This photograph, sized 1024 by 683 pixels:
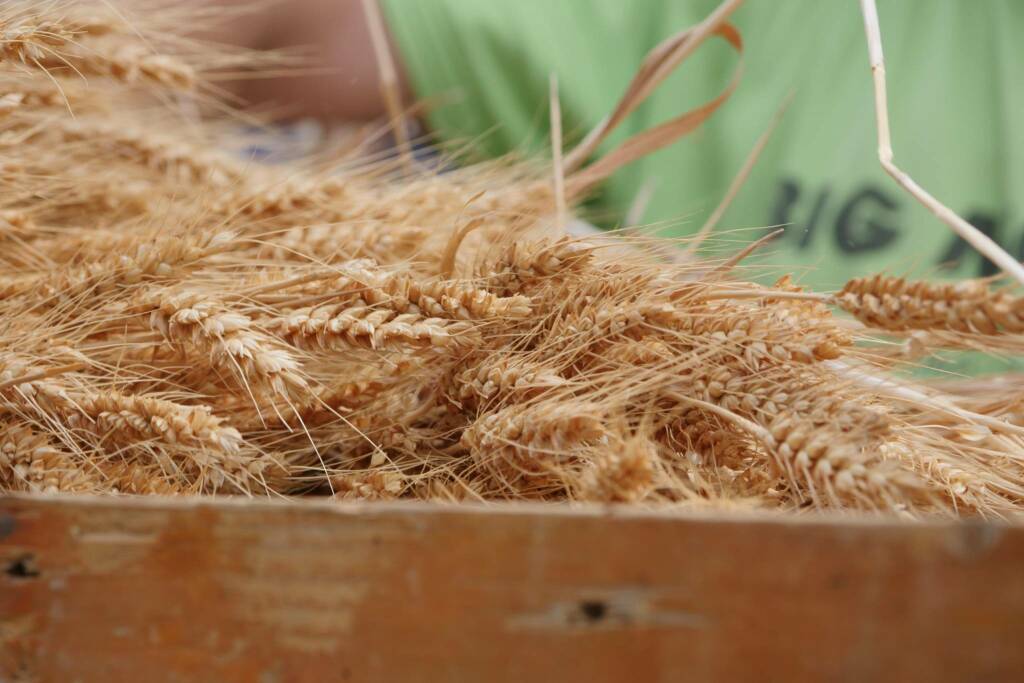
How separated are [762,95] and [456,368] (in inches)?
39.4

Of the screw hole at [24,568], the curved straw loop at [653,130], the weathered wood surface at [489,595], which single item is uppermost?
the curved straw loop at [653,130]

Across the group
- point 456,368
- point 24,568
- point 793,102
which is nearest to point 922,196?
point 456,368

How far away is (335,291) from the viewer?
1.33 feet

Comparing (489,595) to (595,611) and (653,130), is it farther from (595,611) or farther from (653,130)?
(653,130)

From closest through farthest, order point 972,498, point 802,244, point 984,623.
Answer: point 984,623, point 972,498, point 802,244

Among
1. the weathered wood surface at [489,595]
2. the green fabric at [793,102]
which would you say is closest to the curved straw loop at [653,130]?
the weathered wood surface at [489,595]

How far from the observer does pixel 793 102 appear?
1220mm

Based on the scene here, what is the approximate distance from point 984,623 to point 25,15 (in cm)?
54

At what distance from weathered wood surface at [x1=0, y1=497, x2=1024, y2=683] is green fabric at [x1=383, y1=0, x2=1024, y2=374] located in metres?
0.81

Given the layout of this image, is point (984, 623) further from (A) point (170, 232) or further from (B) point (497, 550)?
(A) point (170, 232)

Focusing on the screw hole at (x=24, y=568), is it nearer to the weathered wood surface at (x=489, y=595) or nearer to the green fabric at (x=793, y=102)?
the weathered wood surface at (x=489, y=595)

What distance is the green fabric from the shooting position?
1.10 metres

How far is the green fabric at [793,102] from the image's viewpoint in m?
1.10

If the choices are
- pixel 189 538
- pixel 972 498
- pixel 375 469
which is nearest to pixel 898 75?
pixel 972 498
